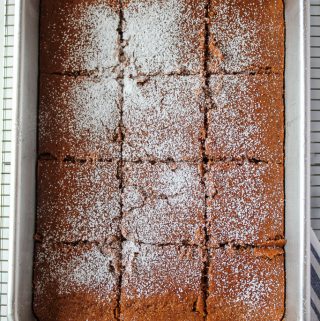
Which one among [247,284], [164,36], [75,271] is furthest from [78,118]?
[247,284]

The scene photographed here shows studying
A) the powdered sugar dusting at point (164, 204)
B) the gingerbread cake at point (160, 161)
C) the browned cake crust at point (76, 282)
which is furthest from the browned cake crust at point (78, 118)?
the browned cake crust at point (76, 282)

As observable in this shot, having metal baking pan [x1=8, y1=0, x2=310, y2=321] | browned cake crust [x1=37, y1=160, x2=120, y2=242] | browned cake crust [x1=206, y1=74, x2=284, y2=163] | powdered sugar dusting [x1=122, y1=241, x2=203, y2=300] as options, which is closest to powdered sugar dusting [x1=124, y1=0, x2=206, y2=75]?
browned cake crust [x1=206, y1=74, x2=284, y2=163]

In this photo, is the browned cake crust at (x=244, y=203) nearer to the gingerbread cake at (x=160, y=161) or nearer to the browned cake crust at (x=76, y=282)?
the gingerbread cake at (x=160, y=161)

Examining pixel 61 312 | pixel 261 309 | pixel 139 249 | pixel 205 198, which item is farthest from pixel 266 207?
pixel 61 312

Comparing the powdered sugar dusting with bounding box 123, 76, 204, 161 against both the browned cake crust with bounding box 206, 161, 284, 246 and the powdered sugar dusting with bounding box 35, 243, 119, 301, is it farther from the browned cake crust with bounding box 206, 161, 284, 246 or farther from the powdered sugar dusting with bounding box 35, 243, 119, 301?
the powdered sugar dusting with bounding box 35, 243, 119, 301

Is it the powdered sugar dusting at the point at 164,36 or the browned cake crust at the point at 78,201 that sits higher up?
the powdered sugar dusting at the point at 164,36

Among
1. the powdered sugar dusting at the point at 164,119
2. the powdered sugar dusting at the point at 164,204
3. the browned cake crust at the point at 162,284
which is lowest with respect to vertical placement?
the browned cake crust at the point at 162,284

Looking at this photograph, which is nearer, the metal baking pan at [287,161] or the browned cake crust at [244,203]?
the metal baking pan at [287,161]
